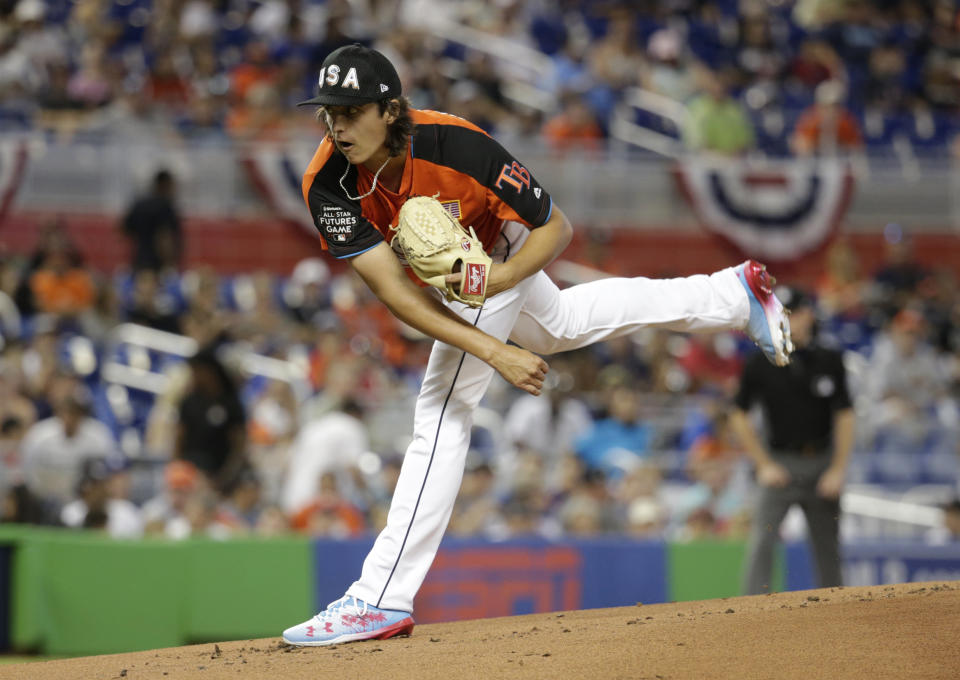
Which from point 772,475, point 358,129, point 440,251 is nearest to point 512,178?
point 440,251

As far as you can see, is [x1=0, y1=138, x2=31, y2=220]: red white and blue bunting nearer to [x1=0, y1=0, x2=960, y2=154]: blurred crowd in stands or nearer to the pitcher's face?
[x1=0, y1=0, x2=960, y2=154]: blurred crowd in stands

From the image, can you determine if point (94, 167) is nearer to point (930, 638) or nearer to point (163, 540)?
point (163, 540)

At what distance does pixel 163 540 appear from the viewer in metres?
9.20

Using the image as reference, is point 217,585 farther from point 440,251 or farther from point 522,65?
point 522,65

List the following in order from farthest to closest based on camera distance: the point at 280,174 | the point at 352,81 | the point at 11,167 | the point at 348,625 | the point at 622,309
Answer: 1. the point at 280,174
2. the point at 11,167
3. the point at 622,309
4. the point at 348,625
5. the point at 352,81

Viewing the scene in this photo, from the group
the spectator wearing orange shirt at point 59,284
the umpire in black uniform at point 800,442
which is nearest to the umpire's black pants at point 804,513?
the umpire in black uniform at point 800,442

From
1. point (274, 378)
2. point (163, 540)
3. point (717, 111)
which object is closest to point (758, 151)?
point (717, 111)

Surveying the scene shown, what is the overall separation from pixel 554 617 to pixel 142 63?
10.8 metres

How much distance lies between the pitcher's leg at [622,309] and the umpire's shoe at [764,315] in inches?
1.6

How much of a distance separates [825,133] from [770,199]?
1581mm

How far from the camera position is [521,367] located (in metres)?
4.69

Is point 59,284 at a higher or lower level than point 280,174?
lower

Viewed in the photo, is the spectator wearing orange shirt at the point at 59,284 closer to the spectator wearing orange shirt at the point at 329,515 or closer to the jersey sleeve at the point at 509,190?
the spectator wearing orange shirt at the point at 329,515

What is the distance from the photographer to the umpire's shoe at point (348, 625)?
197 inches
